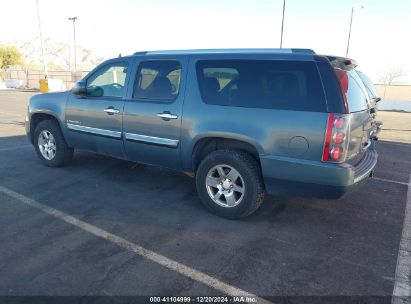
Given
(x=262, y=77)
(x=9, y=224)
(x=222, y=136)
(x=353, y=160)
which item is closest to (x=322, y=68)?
(x=262, y=77)

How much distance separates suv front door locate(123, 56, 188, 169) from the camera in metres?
4.33

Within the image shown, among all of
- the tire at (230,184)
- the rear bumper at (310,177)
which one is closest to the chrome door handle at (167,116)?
the tire at (230,184)

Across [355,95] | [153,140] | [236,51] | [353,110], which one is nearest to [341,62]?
[355,95]

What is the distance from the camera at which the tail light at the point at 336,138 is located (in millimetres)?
3318

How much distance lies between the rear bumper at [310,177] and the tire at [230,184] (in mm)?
169

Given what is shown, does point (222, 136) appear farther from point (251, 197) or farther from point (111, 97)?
point (111, 97)

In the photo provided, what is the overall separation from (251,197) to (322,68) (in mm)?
1578

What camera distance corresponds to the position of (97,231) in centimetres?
368

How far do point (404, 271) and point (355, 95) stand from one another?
1.81m

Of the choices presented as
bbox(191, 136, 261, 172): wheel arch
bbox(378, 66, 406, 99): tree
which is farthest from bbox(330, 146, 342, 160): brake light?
bbox(378, 66, 406, 99): tree

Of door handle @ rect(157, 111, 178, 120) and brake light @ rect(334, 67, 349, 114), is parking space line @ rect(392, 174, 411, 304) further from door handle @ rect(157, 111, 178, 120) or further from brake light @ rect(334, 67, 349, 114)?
door handle @ rect(157, 111, 178, 120)

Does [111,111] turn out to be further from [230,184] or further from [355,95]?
[355,95]

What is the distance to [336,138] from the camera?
3342mm

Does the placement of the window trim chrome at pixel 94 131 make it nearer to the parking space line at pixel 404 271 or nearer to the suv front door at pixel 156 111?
the suv front door at pixel 156 111
